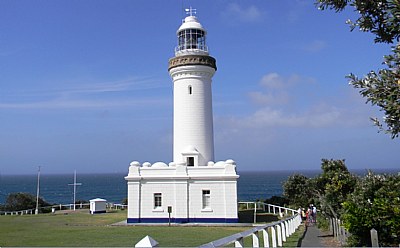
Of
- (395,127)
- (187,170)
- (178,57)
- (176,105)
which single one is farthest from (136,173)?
(395,127)

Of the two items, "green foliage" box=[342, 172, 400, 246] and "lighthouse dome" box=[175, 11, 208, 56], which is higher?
"lighthouse dome" box=[175, 11, 208, 56]

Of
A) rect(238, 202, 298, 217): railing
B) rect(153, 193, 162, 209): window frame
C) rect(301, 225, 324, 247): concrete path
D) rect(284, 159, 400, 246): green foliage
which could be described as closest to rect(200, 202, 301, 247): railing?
rect(301, 225, 324, 247): concrete path

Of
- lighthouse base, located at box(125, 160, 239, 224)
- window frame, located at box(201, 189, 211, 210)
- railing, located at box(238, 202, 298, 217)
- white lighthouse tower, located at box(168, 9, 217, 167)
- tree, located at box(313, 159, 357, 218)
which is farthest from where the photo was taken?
railing, located at box(238, 202, 298, 217)

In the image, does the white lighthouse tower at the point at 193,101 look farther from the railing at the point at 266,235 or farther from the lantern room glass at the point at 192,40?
the railing at the point at 266,235

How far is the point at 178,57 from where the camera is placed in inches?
1097

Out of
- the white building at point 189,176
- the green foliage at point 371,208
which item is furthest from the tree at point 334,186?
the white building at point 189,176

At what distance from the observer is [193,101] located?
27.5 meters

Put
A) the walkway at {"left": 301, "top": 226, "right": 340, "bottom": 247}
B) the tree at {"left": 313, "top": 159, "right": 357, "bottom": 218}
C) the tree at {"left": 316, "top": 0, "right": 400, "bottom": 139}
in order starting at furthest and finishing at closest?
the tree at {"left": 313, "top": 159, "right": 357, "bottom": 218}, the walkway at {"left": 301, "top": 226, "right": 340, "bottom": 247}, the tree at {"left": 316, "top": 0, "right": 400, "bottom": 139}

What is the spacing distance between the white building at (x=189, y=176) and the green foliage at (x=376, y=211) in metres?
13.3

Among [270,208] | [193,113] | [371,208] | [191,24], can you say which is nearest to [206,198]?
[193,113]

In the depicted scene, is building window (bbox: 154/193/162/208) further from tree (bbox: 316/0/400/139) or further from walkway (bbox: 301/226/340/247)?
tree (bbox: 316/0/400/139)

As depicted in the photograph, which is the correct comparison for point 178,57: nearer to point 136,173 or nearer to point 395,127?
point 136,173

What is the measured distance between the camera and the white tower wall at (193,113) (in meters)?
27.2

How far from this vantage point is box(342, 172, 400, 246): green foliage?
30.6 feet
